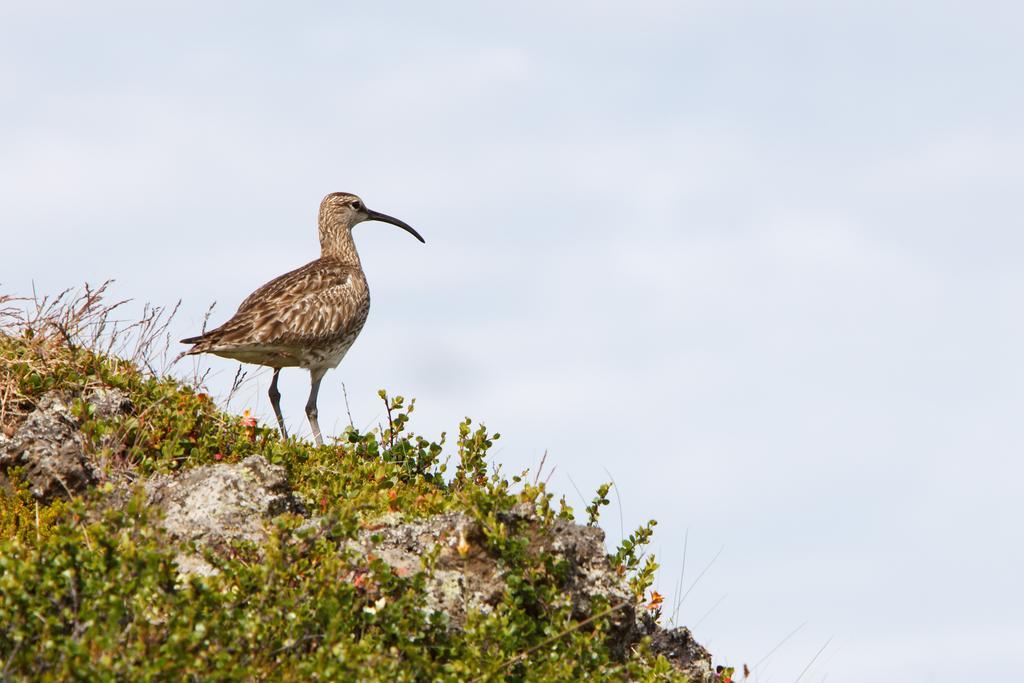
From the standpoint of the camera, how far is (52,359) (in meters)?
11.3

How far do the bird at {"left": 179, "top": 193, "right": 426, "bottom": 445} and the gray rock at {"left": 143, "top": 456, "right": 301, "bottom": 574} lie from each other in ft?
9.42

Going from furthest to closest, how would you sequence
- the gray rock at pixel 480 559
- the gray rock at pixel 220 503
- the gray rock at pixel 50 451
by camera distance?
the gray rock at pixel 50 451 < the gray rock at pixel 220 503 < the gray rock at pixel 480 559

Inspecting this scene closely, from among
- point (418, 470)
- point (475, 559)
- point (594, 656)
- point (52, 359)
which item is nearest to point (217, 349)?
point (52, 359)

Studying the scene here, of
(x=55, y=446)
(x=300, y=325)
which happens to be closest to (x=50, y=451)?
(x=55, y=446)

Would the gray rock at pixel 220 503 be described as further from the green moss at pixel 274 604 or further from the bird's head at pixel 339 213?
the bird's head at pixel 339 213

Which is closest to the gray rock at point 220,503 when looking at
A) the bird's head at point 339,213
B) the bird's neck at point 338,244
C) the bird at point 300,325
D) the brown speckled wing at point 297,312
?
the bird at point 300,325

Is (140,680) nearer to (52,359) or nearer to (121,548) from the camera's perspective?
(121,548)

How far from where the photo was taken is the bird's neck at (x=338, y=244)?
629 inches

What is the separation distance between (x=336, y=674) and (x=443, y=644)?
1420 millimetres

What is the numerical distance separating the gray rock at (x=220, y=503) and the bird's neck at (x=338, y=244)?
6.75 metres

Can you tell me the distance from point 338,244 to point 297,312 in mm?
2734

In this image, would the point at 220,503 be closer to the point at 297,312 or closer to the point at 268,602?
the point at 268,602

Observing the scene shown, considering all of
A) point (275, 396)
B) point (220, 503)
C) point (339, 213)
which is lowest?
point (220, 503)

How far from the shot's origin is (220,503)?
29.1ft
